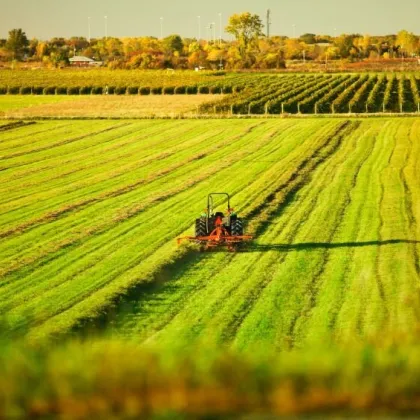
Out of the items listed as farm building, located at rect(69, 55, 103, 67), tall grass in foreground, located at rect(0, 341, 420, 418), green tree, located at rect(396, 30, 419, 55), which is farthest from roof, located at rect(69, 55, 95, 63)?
tall grass in foreground, located at rect(0, 341, 420, 418)

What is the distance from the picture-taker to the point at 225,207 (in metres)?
24.6

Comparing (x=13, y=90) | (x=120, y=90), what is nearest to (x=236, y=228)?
(x=120, y=90)

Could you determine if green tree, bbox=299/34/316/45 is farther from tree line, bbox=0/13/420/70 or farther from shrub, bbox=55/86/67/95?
shrub, bbox=55/86/67/95

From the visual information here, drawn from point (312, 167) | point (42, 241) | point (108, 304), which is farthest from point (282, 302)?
point (312, 167)

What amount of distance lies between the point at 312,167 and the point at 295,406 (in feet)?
96.1

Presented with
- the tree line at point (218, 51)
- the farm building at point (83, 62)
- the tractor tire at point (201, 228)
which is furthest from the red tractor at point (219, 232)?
the farm building at point (83, 62)

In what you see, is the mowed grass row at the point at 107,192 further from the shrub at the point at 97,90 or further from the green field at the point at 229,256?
the shrub at the point at 97,90

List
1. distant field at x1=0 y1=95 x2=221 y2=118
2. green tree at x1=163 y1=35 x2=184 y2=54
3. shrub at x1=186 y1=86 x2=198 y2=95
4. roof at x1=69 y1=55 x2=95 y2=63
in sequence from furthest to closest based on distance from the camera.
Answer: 1. green tree at x1=163 y1=35 x2=184 y2=54
2. roof at x1=69 y1=55 x2=95 y2=63
3. shrub at x1=186 y1=86 x2=198 y2=95
4. distant field at x1=0 y1=95 x2=221 y2=118

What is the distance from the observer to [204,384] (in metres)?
3.60

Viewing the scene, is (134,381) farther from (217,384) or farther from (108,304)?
(108,304)

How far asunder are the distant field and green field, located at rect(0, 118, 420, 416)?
1619 centimetres

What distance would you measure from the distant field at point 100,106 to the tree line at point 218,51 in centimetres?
4461

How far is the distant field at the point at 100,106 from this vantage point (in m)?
55.5

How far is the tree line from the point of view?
397 feet
